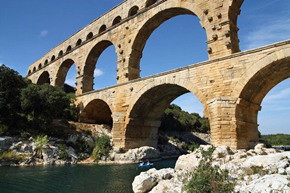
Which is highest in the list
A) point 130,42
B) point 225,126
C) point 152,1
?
point 152,1

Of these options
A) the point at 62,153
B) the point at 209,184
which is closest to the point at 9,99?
the point at 62,153

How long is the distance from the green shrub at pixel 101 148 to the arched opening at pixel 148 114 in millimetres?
1536

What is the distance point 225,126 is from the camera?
9961 millimetres

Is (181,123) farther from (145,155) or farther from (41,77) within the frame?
(41,77)

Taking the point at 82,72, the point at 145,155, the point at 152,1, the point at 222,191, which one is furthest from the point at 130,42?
the point at 222,191

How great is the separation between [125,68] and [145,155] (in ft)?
22.4

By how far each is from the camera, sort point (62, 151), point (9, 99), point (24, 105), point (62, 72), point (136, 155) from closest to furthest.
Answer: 1. point (62, 151)
2. point (136, 155)
3. point (24, 105)
4. point (9, 99)
5. point (62, 72)

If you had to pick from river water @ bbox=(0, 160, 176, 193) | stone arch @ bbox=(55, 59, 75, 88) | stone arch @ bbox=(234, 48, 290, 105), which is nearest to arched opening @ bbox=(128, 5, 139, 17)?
stone arch @ bbox=(55, 59, 75, 88)

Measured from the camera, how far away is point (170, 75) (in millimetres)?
13062

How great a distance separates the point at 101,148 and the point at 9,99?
308 inches

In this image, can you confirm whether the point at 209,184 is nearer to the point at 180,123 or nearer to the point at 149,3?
the point at 149,3

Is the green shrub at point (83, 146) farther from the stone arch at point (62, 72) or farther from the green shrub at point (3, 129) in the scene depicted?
the stone arch at point (62, 72)

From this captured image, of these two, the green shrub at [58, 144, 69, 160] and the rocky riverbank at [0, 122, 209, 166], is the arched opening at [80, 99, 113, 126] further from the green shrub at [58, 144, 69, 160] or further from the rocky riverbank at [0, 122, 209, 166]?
the green shrub at [58, 144, 69, 160]

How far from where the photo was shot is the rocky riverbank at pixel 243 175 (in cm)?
462
